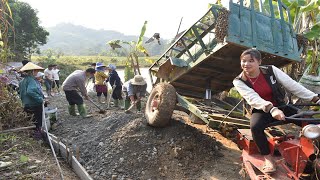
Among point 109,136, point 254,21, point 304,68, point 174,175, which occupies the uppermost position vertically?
point 254,21

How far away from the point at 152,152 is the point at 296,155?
294cm

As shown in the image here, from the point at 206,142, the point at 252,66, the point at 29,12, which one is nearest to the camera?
the point at 252,66

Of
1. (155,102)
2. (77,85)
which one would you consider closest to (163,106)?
(155,102)

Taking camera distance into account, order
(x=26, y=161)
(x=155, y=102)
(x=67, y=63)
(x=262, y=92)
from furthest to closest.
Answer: (x=67, y=63)
(x=155, y=102)
(x=26, y=161)
(x=262, y=92)

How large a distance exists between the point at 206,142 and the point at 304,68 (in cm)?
388

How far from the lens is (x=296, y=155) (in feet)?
10.5

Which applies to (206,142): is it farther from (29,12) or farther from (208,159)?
(29,12)

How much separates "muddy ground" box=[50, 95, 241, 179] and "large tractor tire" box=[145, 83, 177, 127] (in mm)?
221

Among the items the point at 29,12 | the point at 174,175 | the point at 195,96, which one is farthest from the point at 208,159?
the point at 29,12

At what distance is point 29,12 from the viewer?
27562 mm

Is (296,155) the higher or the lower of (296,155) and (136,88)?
the lower

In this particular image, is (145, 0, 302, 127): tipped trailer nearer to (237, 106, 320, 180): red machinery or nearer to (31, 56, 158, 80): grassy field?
(237, 106, 320, 180): red machinery

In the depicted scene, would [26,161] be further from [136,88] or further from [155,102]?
[136,88]

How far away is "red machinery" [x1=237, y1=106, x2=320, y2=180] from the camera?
2988 mm
